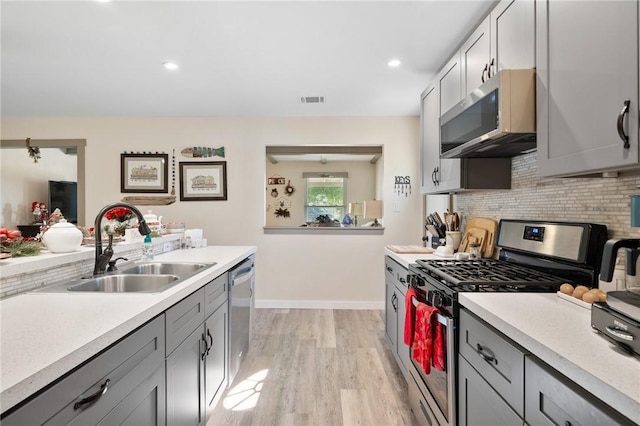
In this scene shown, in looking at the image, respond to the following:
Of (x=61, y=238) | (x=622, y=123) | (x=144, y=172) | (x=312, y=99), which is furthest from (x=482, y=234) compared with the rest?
(x=144, y=172)

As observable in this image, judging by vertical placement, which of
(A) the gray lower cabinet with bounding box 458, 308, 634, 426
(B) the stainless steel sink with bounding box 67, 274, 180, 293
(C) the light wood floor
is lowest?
(C) the light wood floor

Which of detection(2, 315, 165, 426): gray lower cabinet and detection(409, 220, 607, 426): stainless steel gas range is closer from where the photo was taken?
detection(2, 315, 165, 426): gray lower cabinet

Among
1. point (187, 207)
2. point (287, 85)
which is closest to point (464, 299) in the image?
point (287, 85)

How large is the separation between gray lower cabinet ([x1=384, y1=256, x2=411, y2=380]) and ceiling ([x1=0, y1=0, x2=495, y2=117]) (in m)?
1.62

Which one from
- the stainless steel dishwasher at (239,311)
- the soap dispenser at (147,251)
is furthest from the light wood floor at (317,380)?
the soap dispenser at (147,251)

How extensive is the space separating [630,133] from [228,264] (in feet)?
6.52

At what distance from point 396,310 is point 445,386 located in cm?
94

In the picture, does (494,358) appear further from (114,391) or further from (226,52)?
(226,52)

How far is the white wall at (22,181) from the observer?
5238 mm

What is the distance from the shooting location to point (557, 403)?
2.55 feet

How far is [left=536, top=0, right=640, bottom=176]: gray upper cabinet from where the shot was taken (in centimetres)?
90

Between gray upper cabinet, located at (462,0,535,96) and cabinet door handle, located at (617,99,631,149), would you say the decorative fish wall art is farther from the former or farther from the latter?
cabinet door handle, located at (617,99,631,149)

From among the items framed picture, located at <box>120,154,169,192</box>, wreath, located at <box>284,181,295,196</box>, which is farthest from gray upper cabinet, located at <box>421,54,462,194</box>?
wreath, located at <box>284,181,295,196</box>

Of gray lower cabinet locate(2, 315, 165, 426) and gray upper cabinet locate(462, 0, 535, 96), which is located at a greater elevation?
gray upper cabinet locate(462, 0, 535, 96)
